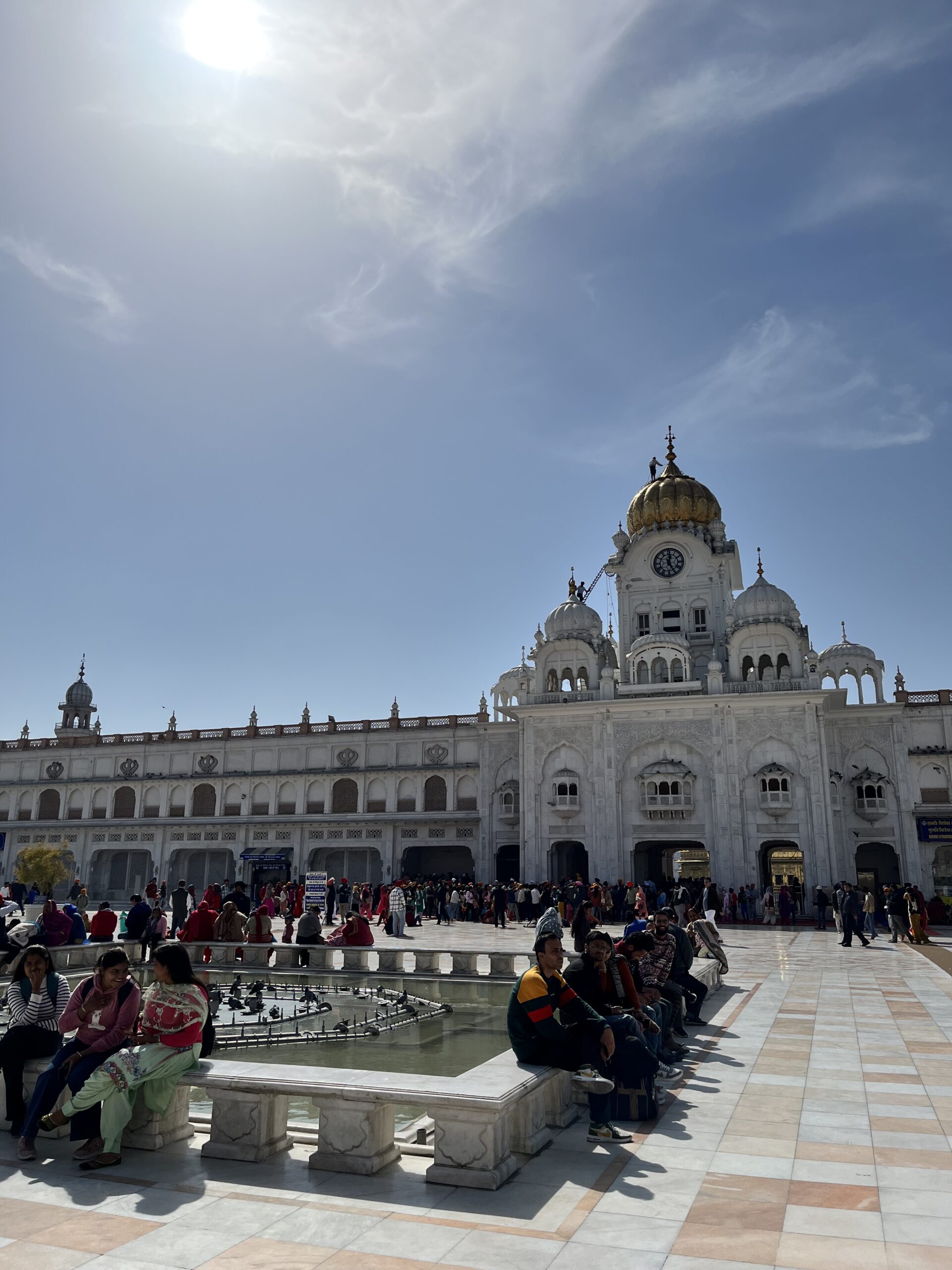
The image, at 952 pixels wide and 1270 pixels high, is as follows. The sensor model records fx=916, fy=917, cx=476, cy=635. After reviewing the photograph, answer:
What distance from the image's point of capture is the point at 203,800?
43.4 m

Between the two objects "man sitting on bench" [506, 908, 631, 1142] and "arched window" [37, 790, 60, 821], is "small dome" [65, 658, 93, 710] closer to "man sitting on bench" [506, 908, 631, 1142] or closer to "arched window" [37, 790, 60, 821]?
"arched window" [37, 790, 60, 821]

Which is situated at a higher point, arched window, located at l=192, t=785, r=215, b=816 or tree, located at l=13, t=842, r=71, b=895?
arched window, located at l=192, t=785, r=215, b=816

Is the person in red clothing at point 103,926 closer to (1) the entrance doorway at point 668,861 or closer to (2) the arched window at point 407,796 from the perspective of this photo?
(1) the entrance doorway at point 668,861

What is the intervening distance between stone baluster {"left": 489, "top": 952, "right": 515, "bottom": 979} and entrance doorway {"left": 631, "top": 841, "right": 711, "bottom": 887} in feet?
60.5

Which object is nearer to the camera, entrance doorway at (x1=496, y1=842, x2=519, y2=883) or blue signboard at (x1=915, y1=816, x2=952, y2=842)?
blue signboard at (x1=915, y1=816, x2=952, y2=842)

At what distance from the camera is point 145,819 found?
43.6 meters

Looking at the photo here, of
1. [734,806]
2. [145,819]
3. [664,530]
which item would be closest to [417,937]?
[734,806]

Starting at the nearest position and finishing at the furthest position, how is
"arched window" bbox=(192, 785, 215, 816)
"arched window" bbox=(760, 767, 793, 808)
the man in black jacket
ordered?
1. the man in black jacket
2. "arched window" bbox=(760, 767, 793, 808)
3. "arched window" bbox=(192, 785, 215, 816)

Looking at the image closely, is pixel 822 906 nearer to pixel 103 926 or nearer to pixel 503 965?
pixel 503 965

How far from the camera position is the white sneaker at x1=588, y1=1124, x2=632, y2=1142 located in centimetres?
574

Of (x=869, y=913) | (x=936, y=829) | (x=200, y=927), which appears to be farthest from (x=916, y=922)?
(x=200, y=927)

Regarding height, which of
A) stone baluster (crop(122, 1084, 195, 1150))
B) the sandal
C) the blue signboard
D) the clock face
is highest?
the clock face

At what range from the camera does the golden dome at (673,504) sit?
39531 millimetres

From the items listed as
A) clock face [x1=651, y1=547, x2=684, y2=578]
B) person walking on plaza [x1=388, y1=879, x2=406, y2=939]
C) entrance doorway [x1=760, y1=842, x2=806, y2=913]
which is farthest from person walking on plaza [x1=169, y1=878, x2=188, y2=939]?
clock face [x1=651, y1=547, x2=684, y2=578]
